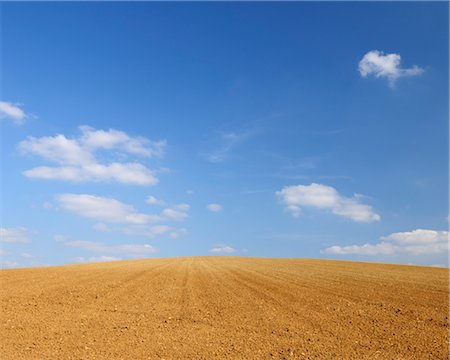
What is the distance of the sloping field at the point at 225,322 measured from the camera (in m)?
11.8

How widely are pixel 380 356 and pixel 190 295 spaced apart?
38.5 ft

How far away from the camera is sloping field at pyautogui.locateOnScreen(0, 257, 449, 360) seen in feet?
38.8

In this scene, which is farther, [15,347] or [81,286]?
[81,286]

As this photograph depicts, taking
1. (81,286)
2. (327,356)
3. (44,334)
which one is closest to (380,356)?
(327,356)

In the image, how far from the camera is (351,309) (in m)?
17.5

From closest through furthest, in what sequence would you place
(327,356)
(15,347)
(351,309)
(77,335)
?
(327,356), (15,347), (77,335), (351,309)

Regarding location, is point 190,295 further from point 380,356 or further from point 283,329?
point 380,356

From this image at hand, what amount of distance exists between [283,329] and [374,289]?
11.7m

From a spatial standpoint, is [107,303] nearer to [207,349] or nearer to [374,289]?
[207,349]

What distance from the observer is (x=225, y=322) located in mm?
15086

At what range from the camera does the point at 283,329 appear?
14.0 meters

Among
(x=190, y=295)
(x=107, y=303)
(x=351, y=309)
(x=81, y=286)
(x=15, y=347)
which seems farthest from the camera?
(x=81, y=286)

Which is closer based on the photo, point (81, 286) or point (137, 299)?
point (137, 299)

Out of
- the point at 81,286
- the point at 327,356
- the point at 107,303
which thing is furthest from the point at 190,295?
the point at 327,356
